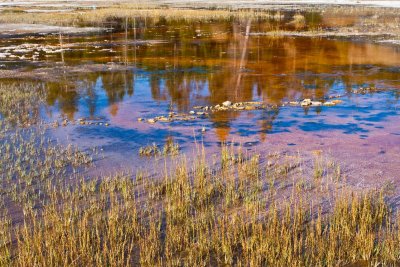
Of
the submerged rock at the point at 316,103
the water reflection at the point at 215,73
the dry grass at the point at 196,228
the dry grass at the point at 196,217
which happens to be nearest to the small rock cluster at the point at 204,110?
the water reflection at the point at 215,73

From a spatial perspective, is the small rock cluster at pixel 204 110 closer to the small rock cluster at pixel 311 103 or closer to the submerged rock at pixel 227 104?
the submerged rock at pixel 227 104

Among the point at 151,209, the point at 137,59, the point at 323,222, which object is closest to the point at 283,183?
the point at 323,222

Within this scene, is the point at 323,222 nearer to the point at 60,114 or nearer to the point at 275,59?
the point at 60,114

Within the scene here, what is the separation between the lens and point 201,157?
1186cm

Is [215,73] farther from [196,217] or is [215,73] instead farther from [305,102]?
[196,217]

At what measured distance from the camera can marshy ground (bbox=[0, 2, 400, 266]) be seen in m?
7.43

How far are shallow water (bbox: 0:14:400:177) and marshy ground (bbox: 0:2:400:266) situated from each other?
9cm

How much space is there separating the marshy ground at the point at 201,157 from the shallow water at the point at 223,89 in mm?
92

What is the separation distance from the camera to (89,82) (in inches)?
856

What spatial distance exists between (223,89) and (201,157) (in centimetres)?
829

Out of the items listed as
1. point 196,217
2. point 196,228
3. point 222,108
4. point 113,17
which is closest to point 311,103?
point 222,108

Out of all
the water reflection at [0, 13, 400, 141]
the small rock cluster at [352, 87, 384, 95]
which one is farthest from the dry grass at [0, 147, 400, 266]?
the small rock cluster at [352, 87, 384, 95]

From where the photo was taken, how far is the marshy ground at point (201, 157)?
7.43 meters

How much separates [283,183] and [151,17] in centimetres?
4539
